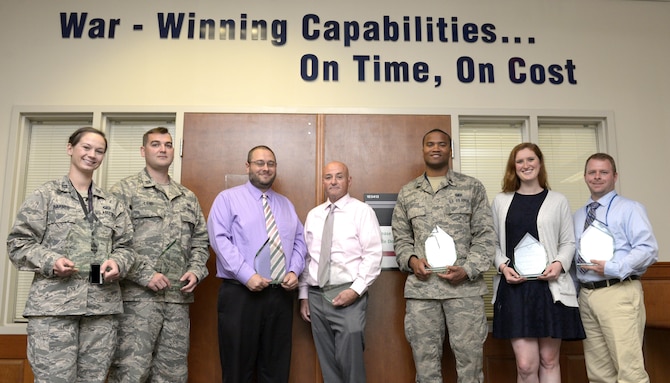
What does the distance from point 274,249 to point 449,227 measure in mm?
1117

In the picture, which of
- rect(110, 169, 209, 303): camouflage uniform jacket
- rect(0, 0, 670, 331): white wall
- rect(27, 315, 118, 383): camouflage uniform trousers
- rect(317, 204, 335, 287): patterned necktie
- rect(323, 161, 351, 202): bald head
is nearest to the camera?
rect(27, 315, 118, 383): camouflage uniform trousers

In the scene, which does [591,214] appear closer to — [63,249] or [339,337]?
[339,337]

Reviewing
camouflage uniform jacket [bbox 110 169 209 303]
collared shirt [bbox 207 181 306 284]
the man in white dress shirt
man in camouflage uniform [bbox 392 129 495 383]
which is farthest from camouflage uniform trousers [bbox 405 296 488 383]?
camouflage uniform jacket [bbox 110 169 209 303]

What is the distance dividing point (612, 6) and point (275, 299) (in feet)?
12.3

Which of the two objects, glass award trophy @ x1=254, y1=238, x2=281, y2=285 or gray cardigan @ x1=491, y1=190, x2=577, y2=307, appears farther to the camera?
glass award trophy @ x1=254, y1=238, x2=281, y2=285

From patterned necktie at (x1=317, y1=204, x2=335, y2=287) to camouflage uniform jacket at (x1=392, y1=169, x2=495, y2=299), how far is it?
17.5 inches

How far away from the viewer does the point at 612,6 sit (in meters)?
4.45

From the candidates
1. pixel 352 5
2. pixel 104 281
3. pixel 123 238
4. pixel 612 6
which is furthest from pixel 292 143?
pixel 612 6

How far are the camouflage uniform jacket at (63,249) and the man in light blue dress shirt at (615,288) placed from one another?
2.66 meters

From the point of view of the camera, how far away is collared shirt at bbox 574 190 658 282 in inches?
116

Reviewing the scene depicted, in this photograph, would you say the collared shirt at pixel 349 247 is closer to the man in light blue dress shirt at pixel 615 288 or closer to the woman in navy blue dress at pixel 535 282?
the woman in navy blue dress at pixel 535 282

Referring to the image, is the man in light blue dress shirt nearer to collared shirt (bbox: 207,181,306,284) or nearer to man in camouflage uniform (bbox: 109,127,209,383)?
collared shirt (bbox: 207,181,306,284)

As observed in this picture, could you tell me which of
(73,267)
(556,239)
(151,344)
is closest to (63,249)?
(73,267)

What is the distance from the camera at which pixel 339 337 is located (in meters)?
3.18
